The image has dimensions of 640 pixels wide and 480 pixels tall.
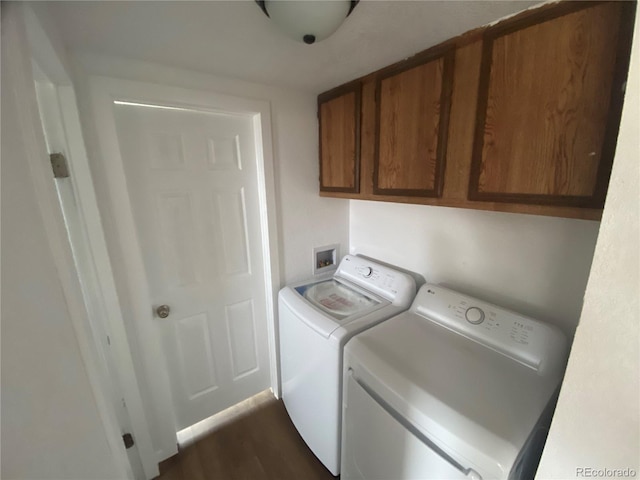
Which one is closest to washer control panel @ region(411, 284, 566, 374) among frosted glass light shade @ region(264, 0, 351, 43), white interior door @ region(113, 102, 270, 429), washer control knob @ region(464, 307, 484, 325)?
washer control knob @ region(464, 307, 484, 325)

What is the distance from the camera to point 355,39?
1.00 metres

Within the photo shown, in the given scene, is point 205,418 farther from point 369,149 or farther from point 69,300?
point 369,149

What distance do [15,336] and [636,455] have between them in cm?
109

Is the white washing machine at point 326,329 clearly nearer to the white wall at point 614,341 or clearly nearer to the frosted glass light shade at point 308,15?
the white wall at point 614,341

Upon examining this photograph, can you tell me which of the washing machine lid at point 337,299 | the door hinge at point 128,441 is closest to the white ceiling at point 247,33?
the washing machine lid at point 337,299

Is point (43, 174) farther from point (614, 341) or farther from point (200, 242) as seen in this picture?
point (614, 341)

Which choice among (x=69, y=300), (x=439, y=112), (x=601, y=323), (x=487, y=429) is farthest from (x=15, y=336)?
(x=439, y=112)

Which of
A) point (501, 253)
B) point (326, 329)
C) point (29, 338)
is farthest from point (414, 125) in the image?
point (29, 338)

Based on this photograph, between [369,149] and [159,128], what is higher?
[159,128]

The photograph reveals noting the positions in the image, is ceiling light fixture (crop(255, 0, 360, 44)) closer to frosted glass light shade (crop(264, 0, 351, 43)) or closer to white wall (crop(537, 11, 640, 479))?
frosted glass light shade (crop(264, 0, 351, 43))

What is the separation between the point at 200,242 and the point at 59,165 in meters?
0.69

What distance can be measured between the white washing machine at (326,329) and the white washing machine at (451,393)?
0.08m

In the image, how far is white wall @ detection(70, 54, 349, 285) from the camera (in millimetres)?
1374

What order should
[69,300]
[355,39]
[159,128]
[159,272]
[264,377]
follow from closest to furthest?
[69,300]
[355,39]
[159,128]
[159,272]
[264,377]
